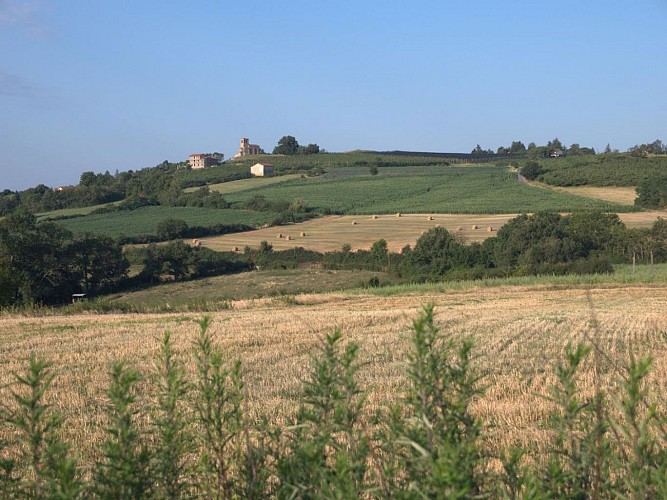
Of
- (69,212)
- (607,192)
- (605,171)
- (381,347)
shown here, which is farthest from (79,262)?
(605,171)

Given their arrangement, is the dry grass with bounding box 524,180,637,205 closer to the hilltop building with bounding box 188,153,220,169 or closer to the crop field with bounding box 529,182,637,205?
the crop field with bounding box 529,182,637,205

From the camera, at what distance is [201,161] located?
438ft

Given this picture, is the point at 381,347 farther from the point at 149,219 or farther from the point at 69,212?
the point at 69,212

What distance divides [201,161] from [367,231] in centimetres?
7985

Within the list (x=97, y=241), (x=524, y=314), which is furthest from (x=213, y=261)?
(x=524, y=314)

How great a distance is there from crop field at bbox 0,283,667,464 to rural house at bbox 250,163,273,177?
251ft

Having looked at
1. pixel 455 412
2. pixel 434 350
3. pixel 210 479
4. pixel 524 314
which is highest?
pixel 434 350

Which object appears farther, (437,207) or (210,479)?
(437,207)

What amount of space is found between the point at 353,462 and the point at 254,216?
68.1m

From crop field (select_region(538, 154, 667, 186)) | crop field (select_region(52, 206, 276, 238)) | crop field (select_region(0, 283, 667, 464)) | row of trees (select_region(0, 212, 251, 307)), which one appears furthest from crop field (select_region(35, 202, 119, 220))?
crop field (select_region(0, 283, 667, 464))

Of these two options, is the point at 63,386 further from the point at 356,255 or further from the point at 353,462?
the point at 356,255

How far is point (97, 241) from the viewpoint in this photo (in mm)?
48938

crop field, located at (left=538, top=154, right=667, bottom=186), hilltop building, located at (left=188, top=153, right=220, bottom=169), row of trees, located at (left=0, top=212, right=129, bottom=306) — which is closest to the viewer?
row of trees, located at (left=0, top=212, right=129, bottom=306)

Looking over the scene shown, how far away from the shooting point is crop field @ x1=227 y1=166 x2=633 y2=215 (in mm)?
69000
